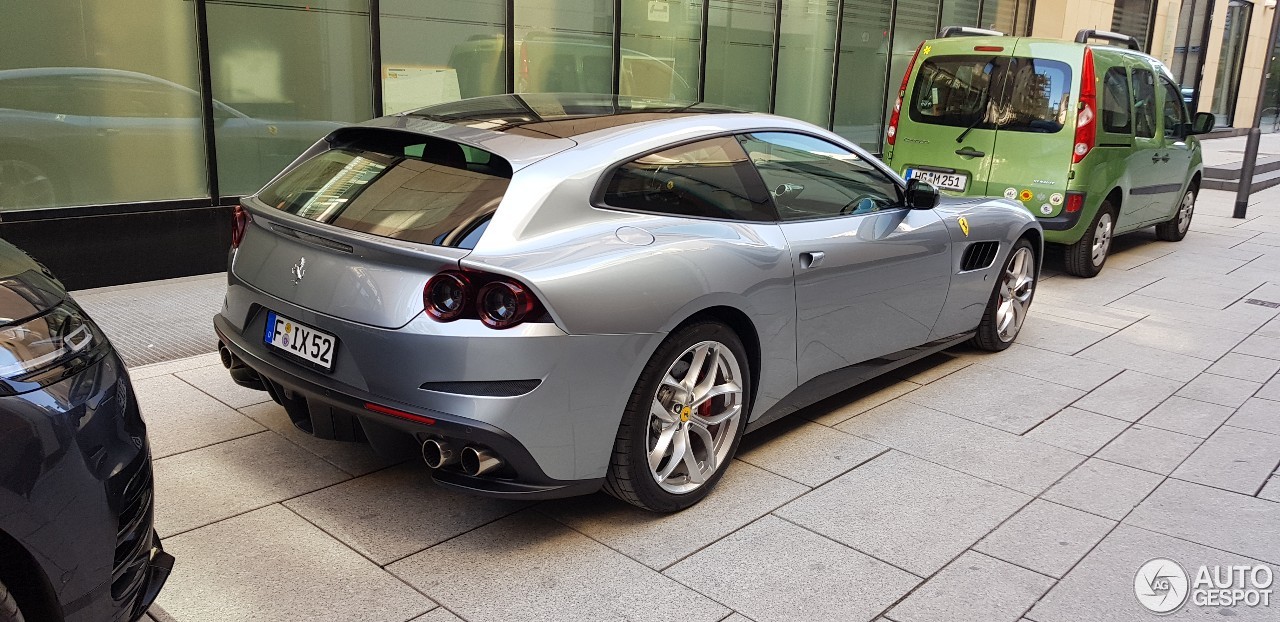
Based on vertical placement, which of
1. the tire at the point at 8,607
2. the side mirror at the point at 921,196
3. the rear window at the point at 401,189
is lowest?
the tire at the point at 8,607

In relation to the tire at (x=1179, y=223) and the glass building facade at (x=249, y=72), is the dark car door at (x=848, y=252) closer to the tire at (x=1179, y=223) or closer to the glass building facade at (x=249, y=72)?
→ the glass building facade at (x=249, y=72)

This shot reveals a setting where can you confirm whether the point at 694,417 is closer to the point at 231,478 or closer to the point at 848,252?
the point at 848,252

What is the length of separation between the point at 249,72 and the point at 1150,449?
6.57 metres

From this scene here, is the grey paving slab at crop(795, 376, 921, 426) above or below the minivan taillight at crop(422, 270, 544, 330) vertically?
below

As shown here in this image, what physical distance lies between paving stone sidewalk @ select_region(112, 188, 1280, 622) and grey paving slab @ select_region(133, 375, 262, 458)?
1cm

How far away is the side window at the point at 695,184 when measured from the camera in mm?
3590

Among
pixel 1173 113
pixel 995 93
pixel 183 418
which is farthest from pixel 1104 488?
pixel 1173 113

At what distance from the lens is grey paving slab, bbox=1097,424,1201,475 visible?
175 inches

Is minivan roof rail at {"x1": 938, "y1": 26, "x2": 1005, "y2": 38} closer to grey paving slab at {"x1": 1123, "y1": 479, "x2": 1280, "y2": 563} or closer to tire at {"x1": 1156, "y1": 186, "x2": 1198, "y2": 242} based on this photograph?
tire at {"x1": 1156, "y1": 186, "x2": 1198, "y2": 242}

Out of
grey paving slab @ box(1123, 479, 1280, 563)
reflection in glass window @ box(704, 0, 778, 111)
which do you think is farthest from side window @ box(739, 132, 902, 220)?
reflection in glass window @ box(704, 0, 778, 111)

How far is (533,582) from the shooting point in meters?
3.21

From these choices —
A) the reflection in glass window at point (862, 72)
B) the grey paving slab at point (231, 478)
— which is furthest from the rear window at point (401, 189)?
the reflection in glass window at point (862, 72)

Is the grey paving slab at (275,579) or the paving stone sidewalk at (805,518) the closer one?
the grey paving slab at (275,579)

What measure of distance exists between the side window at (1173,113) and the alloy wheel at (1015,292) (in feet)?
13.7
